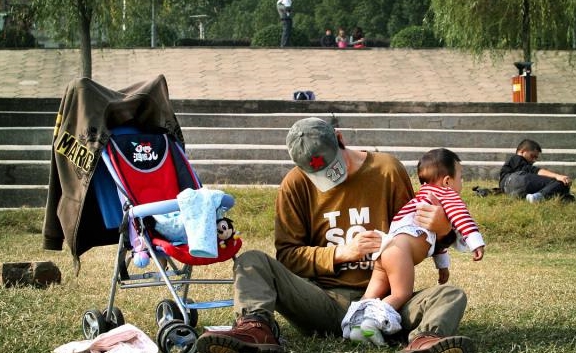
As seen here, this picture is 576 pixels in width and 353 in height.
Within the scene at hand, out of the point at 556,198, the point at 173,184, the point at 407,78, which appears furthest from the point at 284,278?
the point at 407,78

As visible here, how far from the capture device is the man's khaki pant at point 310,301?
4.90 meters

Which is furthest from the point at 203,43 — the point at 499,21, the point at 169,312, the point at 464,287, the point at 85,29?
the point at 169,312

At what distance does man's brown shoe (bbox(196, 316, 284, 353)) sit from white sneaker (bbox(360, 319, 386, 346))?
0.43m

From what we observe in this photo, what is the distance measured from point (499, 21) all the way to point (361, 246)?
55.3 feet

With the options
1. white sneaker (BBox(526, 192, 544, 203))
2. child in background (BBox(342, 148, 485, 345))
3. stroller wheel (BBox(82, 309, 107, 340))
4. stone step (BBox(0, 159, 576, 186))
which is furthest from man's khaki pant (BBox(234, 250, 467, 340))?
stone step (BBox(0, 159, 576, 186))

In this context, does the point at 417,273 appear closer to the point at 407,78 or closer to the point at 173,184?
the point at 173,184

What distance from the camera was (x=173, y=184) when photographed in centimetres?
627

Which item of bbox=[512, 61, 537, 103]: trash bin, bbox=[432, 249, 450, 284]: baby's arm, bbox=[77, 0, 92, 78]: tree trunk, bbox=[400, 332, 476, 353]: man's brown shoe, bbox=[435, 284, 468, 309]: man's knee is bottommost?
bbox=[400, 332, 476, 353]: man's brown shoe

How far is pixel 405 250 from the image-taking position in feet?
16.7

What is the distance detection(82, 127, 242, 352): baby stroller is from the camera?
17.2 ft

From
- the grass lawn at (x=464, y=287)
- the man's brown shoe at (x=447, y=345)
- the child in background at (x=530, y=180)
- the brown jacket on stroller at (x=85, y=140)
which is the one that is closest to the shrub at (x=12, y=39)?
the grass lawn at (x=464, y=287)

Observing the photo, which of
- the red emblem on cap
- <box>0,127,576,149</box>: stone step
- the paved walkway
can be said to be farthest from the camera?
the paved walkway

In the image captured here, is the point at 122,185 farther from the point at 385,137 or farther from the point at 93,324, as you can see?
the point at 385,137

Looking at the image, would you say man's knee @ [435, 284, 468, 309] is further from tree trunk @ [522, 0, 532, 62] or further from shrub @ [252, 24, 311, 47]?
shrub @ [252, 24, 311, 47]
